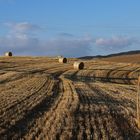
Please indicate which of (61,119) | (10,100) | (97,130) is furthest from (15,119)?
(10,100)

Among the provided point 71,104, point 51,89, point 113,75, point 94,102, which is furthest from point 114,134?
point 113,75

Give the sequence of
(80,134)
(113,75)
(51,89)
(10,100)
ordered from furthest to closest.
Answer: (113,75)
(51,89)
(10,100)
(80,134)

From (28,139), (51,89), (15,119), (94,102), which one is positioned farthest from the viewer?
(51,89)

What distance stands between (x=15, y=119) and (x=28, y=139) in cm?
309

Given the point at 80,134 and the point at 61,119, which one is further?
the point at 61,119

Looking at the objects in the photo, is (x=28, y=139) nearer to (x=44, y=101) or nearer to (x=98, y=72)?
(x=44, y=101)

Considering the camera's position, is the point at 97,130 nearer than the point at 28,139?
No

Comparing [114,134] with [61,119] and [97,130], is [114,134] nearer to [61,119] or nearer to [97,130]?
[97,130]

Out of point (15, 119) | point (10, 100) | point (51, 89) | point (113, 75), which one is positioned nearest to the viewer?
point (15, 119)

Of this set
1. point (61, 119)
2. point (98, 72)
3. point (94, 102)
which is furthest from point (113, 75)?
point (61, 119)

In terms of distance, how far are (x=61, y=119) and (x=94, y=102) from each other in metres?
6.29

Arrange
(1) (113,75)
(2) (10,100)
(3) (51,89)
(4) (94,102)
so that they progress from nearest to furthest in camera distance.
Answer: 1. (2) (10,100)
2. (4) (94,102)
3. (3) (51,89)
4. (1) (113,75)

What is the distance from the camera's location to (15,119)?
64.0 feet

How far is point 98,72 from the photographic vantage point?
56125 mm
